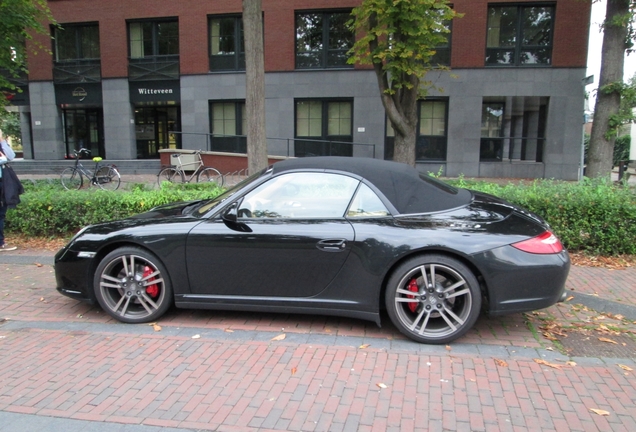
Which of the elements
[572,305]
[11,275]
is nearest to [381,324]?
[572,305]

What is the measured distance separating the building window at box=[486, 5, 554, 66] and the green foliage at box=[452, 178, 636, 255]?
42.8 feet

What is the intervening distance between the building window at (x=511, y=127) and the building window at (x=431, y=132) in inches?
60.6

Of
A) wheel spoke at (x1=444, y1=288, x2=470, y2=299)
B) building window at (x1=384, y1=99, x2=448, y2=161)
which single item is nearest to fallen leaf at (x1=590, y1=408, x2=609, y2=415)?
wheel spoke at (x1=444, y1=288, x2=470, y2=299)

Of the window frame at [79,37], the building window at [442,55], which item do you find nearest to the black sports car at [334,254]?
the building window at [442,55]

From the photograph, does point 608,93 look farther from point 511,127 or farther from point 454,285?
point 454,285

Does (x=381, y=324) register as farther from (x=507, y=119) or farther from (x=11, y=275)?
(x=507, y=119)

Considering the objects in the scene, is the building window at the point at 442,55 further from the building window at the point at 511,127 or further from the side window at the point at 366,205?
the side window at the point at 366,205

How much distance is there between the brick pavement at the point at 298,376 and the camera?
9.58ft

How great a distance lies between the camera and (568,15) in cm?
1714

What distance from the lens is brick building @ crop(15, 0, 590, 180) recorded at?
57.8ft

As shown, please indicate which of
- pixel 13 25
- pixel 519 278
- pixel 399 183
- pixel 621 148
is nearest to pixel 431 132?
pixel 13 25

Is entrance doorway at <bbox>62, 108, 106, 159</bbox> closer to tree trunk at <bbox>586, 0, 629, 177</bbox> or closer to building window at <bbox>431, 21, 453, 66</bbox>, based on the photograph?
building window at <bbox>431, 21, 453, 66</bbox>

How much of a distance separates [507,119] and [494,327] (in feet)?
52.9

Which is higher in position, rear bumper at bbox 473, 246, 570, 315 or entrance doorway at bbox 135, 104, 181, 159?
entrance doorway at bbox 135, 104, 181, 159
